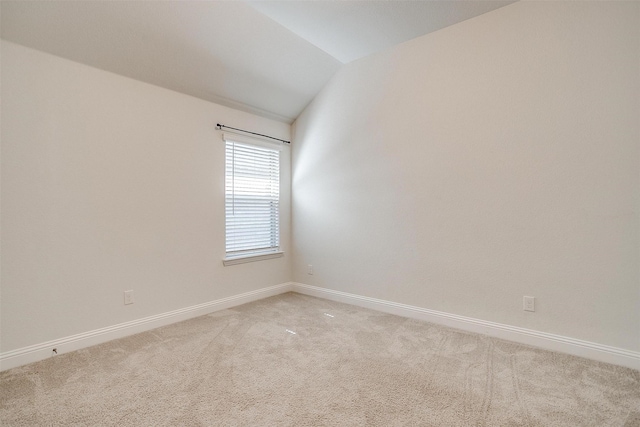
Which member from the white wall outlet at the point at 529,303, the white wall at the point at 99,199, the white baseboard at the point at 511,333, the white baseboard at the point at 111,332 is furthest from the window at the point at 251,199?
the white wall outlet at the point at 529,303

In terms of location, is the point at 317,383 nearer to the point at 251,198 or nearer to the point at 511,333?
the point at 511,333

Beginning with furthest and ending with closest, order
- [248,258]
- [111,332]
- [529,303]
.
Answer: [248,258], [111,332], [529,303]

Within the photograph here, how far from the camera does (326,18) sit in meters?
2.89

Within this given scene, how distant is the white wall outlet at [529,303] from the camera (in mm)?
2588

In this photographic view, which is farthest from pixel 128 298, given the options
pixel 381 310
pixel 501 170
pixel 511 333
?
pixel 501 170

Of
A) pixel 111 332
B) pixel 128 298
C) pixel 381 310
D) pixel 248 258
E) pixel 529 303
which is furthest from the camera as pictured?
pixel 248 258

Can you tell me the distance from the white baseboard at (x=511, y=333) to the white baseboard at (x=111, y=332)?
1245mm

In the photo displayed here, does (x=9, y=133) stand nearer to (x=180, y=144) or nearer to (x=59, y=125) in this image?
(x=59, y=125)

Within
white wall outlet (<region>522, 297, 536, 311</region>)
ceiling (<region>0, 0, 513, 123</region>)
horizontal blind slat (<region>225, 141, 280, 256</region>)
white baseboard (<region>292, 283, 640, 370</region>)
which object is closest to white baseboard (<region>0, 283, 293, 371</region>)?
horizontal blind slat (<region>225, 141, 280, 256</region>)

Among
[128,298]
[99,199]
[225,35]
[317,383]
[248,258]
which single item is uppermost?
[225,35]

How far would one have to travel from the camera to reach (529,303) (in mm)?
2605

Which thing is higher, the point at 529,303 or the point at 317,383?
the point at 529,303

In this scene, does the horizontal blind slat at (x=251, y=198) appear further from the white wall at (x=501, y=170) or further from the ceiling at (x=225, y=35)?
the white wall at (x=501, y=170)

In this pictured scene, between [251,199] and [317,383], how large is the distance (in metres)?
2.33
